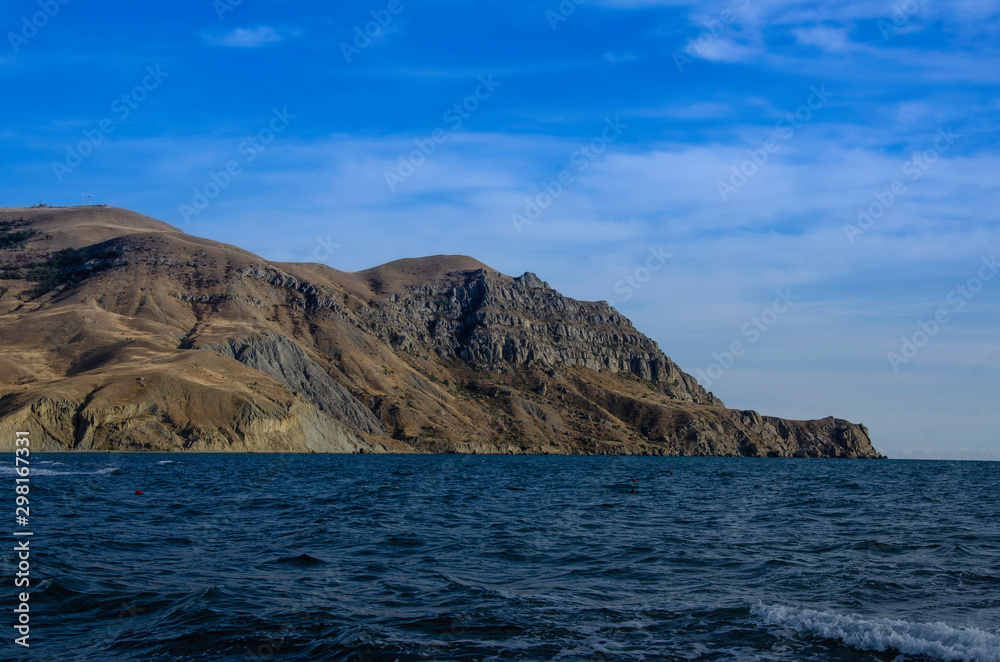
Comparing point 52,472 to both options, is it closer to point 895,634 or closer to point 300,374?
point 895,634

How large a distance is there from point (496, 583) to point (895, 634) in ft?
33.7

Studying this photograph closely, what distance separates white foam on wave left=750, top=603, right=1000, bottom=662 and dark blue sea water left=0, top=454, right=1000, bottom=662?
6 centimetres

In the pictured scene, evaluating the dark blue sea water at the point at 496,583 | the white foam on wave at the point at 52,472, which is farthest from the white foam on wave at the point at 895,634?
the white foam on wave at the point at 52,472

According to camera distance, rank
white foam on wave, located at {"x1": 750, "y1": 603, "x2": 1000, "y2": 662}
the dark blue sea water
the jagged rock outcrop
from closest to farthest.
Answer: white foam on wave, located at {"x1": 750, "y1": 603, "x2": 1000, "y2": 662} → the dark blue sea water → the jagged rock outcrop

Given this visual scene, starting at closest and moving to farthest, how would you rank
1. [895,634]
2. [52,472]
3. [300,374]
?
[895,634], [52,472], [300,374]

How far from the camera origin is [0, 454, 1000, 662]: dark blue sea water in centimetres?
1514

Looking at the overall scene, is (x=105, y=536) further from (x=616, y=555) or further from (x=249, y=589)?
(x=616, y=555)

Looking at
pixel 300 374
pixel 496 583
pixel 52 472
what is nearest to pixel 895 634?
pixel 496 583

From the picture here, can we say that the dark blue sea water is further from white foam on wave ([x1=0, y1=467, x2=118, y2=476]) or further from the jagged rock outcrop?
the jagged rock outcrop

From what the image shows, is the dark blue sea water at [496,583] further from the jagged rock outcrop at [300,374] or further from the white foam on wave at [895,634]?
the jagged rock outcrop at [300,374]

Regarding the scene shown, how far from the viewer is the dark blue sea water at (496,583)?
15.1 metres

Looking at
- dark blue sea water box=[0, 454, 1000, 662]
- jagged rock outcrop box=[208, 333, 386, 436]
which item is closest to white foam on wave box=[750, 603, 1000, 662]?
dark blue sea water box=[0, 454, 1000, 662]

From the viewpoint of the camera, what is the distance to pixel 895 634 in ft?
51.5

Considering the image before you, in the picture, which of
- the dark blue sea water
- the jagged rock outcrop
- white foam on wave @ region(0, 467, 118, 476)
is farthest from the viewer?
the jagged rock outcrop
